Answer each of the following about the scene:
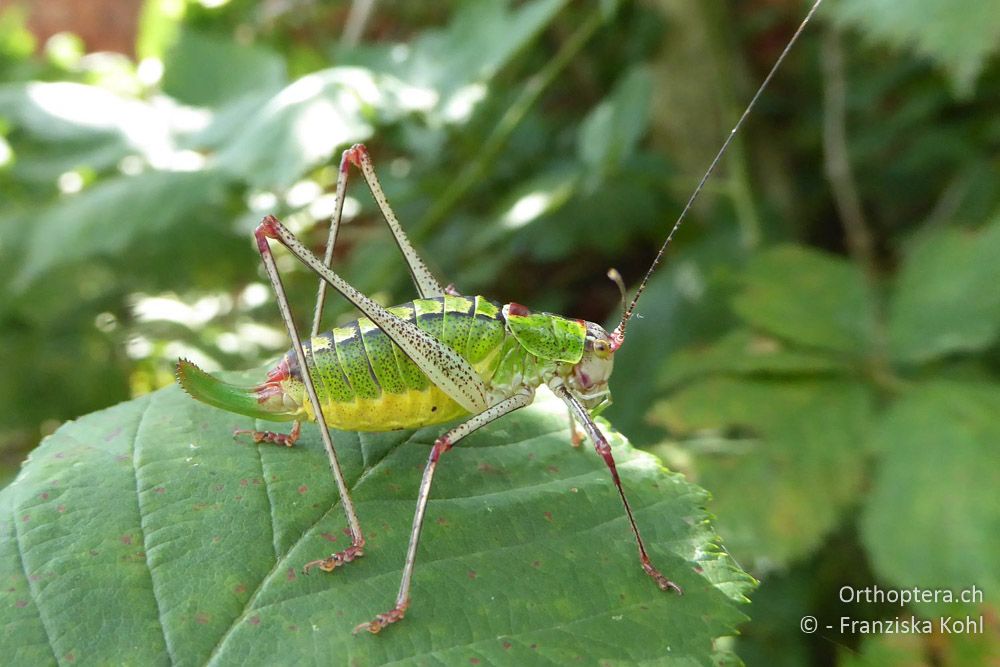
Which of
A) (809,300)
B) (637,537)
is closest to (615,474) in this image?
(637,537)

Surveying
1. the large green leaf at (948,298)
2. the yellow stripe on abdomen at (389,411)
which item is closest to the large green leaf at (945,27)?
the large green leaf at (948,298)

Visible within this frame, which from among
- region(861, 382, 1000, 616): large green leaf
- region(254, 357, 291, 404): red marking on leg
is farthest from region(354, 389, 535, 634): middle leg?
region(861, 382, 1000, 616): large green leaf

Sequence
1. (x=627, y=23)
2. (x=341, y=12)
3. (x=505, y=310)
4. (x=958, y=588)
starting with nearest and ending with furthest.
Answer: (x=505, y=310) → (x=958, y=588) → (x=627, y=23) → (x=341, y=12)

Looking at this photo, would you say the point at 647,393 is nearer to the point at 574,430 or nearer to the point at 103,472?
the point at 574,430

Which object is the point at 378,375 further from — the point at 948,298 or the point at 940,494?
the point at 948,298

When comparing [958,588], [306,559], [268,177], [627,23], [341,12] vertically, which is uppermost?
[341,12]

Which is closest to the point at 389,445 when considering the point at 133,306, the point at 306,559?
the point at 306,559

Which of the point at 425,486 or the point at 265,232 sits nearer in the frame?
the point at 425,486
